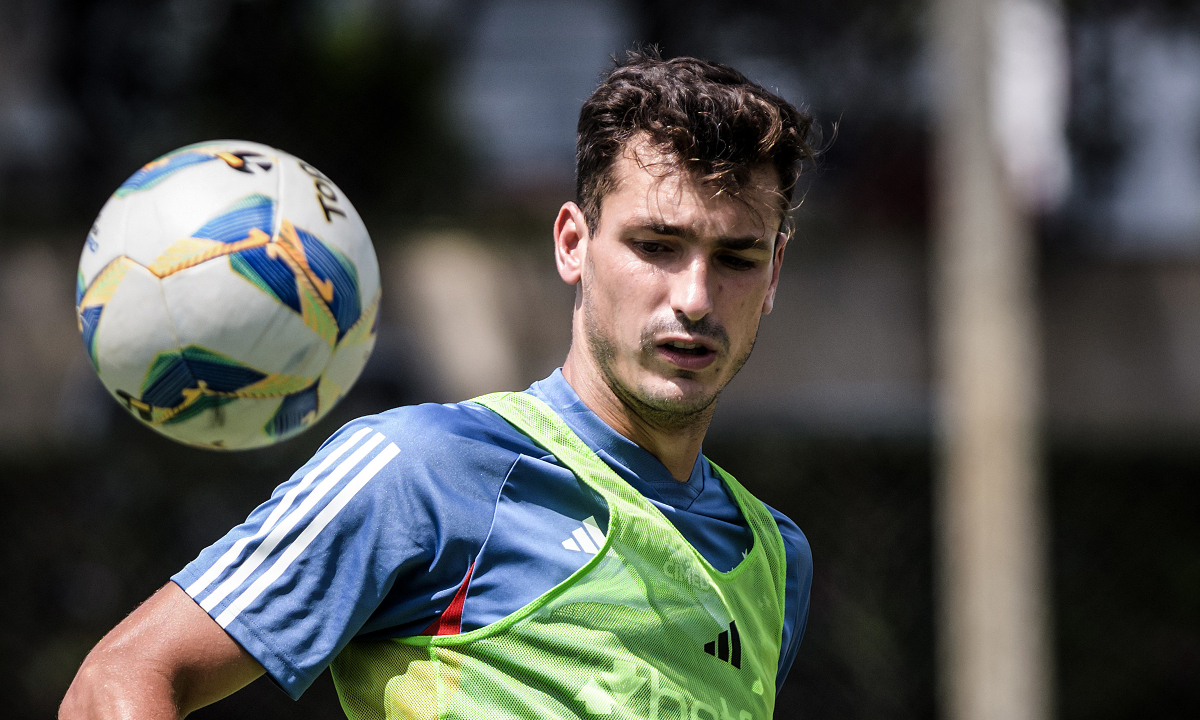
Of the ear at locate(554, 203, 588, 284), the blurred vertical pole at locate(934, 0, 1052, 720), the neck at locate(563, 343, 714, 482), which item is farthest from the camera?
the blurred vertical pole at locate(934, 0, 1052, 720)

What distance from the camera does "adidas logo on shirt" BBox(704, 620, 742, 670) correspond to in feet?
7.11

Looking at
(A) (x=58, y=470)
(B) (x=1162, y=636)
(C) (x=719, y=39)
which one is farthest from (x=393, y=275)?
(B) (x=1162, y=636)

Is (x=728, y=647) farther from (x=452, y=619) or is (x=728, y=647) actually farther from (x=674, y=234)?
(x=674, y=234)

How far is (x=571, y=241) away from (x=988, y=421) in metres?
4.79

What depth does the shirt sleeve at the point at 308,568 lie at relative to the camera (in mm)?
1867

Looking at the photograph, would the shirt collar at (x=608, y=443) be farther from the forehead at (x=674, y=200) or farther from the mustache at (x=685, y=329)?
the forehead at (x=674, y=200)

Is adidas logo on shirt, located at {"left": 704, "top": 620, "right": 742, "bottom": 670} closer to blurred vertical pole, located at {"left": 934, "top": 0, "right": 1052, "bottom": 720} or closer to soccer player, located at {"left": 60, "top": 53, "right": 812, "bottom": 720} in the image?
soccer player, located at {"left": 60, "top": 53, "right": 812, "bottom": 720}

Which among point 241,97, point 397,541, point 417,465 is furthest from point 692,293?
point 241,97

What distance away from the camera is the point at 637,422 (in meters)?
2.27

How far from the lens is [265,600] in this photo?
1.87 metres

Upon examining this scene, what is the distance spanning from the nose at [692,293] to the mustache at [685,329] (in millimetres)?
11

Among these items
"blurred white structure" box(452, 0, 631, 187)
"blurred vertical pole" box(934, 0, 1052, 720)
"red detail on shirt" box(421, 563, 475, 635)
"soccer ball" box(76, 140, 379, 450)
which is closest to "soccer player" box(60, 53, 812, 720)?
"red detail on shirt" box(421, 563, 475, 635)

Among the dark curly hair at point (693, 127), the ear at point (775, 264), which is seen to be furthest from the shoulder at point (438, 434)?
the ear at point (775, 264)

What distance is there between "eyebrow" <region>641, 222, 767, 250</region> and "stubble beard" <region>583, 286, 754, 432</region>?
6.3 inches
